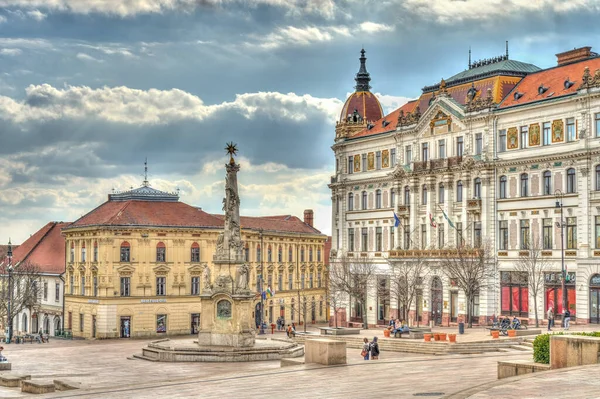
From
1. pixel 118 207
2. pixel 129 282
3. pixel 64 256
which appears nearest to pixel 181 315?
pixel 129 282

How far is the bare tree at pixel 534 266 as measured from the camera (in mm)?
73500

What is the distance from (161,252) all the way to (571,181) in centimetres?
3911

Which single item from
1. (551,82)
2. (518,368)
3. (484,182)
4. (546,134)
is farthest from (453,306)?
(518,368)

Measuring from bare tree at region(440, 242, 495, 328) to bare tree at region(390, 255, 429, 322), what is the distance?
129 inches

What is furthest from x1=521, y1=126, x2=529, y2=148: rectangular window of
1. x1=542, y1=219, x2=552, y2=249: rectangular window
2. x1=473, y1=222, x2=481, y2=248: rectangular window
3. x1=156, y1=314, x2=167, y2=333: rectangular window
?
x1=156, y1=314, x2=167, y2=333: rectangular window

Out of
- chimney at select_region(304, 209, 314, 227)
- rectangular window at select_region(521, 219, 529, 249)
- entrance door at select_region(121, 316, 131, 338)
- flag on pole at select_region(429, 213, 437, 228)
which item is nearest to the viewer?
rectangular window at select_region(521, 219, 529, 249)

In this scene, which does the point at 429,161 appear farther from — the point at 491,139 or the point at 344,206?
the point at 344,206

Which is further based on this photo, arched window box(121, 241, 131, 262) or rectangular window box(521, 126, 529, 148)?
arched window box(121, 241, 131, 262)

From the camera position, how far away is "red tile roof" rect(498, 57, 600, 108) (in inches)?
2963

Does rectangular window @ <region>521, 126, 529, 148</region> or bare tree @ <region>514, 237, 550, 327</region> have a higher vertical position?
rectangular window @ <region>521, 126, 529, 148</region>

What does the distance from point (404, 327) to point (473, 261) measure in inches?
631

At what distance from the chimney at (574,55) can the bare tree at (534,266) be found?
15.9m

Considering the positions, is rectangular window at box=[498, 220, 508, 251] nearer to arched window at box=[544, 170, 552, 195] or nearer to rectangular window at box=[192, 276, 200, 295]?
arched window at box=[544, 170, 552, 195]

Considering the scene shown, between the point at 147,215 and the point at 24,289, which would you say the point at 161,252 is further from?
the point at 24,289
